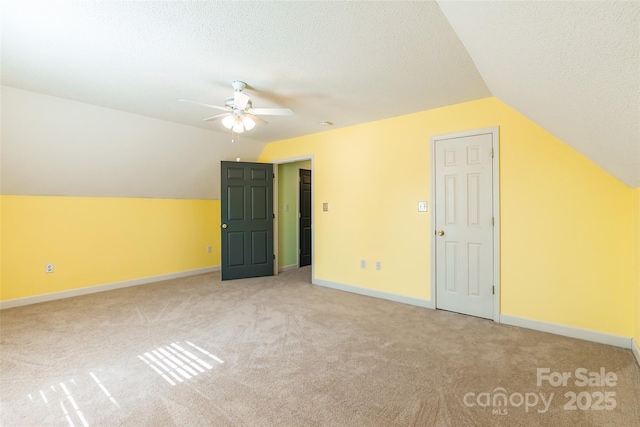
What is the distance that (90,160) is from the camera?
4008 mm

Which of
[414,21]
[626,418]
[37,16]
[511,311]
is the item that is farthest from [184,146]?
[626,418]

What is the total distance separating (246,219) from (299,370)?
344 centimetres

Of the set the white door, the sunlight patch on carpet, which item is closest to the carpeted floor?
the sunlight patch on carpet

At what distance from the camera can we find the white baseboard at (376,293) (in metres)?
3.72

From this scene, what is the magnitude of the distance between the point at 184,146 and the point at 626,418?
5.45 meters

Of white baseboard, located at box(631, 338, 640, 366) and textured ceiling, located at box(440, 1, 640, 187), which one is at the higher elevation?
textured ceiling, located at box(440, 1, 640, 187)

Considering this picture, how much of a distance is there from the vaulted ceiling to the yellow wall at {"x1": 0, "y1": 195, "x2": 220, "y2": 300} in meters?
1.92

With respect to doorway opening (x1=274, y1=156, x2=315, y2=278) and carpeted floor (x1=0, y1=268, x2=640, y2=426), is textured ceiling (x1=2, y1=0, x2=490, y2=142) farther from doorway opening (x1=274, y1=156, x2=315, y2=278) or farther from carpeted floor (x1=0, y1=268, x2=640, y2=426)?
doorway opening (x1=274, y1=156, x2=315, y2=278)

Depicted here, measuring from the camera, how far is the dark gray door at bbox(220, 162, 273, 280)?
202 inches

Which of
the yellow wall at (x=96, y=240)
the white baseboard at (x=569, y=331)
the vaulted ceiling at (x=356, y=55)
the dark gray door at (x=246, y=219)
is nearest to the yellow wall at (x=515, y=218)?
the white baseboard at (x=569, y=331)

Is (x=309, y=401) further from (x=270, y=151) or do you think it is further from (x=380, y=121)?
(x=270, y=151)

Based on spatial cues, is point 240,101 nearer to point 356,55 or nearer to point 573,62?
point 356,55

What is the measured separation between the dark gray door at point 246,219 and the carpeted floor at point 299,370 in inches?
63.4

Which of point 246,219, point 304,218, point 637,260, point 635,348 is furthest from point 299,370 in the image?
point 304,218
